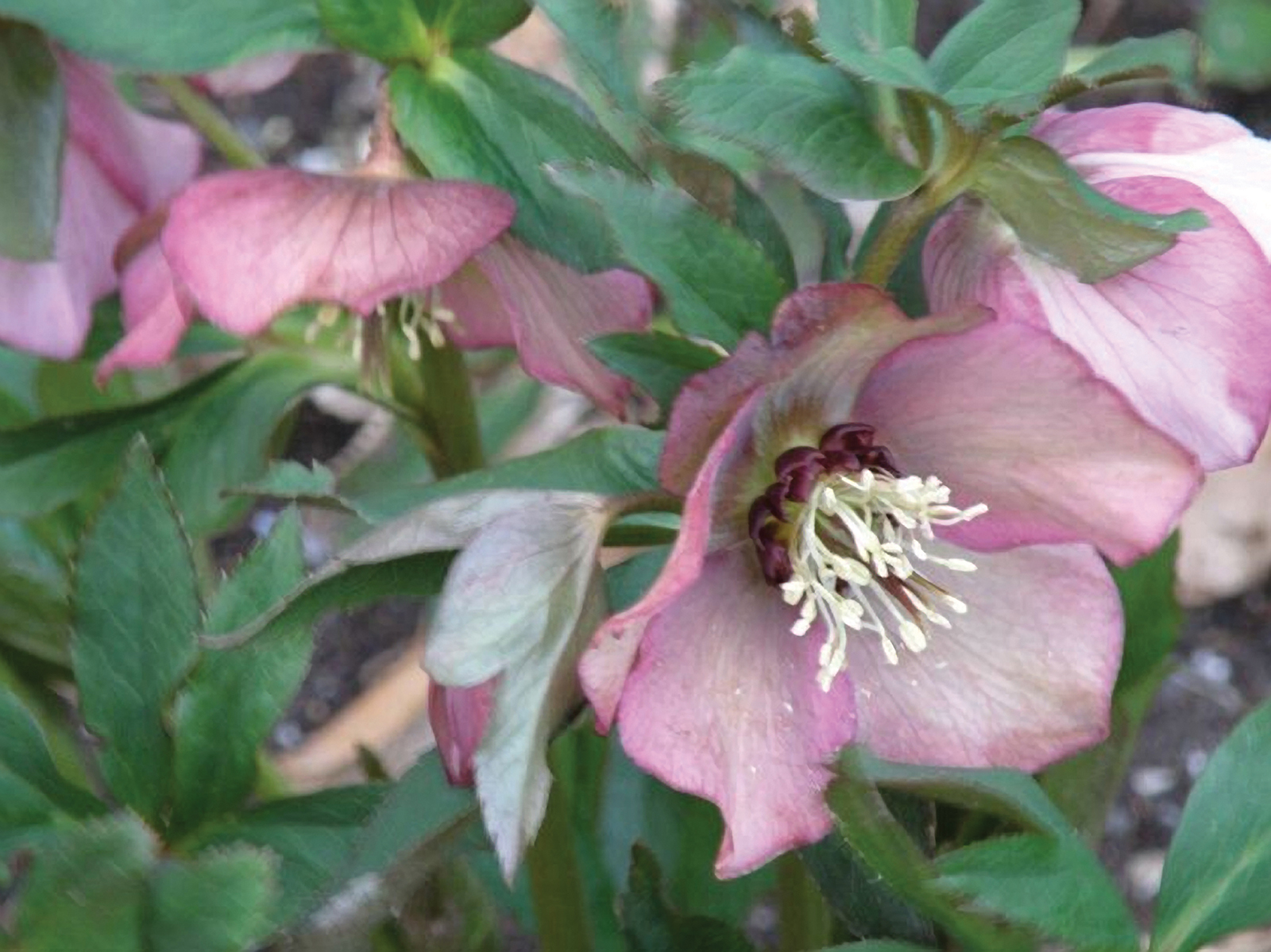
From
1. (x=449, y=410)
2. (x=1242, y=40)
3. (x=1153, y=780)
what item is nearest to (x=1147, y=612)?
(x=449, y=410)

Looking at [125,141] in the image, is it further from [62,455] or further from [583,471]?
[583,471]

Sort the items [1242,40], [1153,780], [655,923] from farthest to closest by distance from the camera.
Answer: [1242,40] → [1153,780] → [655,923]

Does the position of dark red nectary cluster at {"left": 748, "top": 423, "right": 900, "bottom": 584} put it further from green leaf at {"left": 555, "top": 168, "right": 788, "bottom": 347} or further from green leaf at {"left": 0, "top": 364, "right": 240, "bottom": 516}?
green leaf at {"left": 0, "top": 364, "right": 240, "bottom": 516}

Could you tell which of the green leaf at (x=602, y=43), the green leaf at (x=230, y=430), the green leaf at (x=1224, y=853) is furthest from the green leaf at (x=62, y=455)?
the green leaf at (x=1224, y=853)

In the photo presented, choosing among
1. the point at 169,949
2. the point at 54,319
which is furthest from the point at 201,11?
the point at 169,949

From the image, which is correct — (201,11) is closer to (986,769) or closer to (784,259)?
(784,259)

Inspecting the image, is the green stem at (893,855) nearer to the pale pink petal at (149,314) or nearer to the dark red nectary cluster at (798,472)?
the dark red nectary cluster at (798,472)

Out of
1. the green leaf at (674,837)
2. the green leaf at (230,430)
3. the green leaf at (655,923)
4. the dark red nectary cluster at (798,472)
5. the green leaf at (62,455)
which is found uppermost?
the dark red nectary cluster at (798,472)

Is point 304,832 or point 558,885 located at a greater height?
point 304,832
